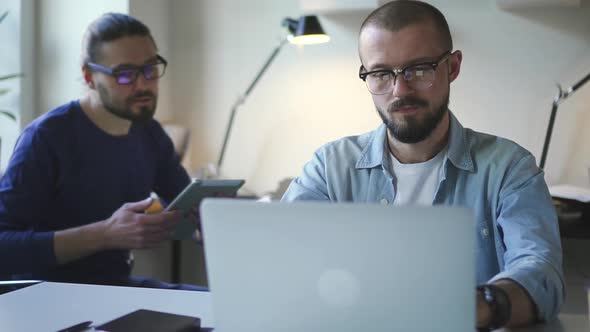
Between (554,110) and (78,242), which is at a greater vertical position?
(554,110)

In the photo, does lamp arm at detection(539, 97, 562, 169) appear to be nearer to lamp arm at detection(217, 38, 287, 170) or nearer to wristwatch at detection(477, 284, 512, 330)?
lamp arm at detection(217, 38, 287, 170)

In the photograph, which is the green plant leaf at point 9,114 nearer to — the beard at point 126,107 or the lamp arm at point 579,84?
the beard at point 126,107

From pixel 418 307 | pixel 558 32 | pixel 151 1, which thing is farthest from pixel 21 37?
pixel 418 307

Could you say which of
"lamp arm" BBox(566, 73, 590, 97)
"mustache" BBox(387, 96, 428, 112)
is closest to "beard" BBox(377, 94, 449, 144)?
"mustache" BBox(387, 96, 428, 112)

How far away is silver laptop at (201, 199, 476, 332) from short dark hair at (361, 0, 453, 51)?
79 centimetres

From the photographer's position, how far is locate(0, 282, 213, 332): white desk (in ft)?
3.50

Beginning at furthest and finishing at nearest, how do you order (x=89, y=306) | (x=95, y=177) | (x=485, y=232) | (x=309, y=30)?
(x=309, y=30) → (x=95, y=177) → (x=485, y=232) → (x=89, y=306)

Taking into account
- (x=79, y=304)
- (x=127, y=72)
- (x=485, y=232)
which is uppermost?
(x=127, y=72)

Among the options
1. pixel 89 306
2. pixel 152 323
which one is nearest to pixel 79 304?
pixel 89 306

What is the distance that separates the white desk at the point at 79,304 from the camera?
1.07m

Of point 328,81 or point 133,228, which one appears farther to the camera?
point 328,81

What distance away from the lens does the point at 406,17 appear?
1.38 metres

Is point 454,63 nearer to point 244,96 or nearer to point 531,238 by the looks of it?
point 531,238

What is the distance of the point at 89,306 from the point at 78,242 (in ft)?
2.07
